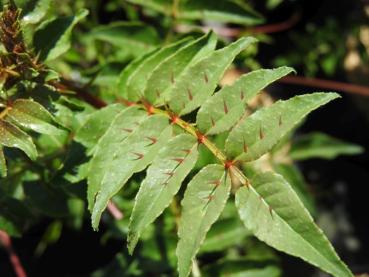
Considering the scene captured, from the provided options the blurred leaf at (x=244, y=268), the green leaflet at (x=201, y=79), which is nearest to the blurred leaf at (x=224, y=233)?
the blurred leaf at (x=244, y=268)

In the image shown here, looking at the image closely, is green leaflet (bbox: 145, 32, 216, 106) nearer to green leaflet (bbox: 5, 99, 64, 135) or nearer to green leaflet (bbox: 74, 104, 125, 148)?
green leaflet (bbox: 74, 104, 125, 148)

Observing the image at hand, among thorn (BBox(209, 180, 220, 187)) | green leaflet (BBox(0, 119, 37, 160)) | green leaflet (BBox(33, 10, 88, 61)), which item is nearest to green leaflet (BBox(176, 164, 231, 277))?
thorn (BBox(209, 180, 220, 187))

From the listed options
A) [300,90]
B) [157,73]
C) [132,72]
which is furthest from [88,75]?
[300,90]

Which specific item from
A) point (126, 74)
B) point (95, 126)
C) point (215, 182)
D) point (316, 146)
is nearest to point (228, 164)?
point (215, 182)

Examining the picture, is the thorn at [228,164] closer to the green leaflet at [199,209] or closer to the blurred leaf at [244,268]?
the green leaflet at [199,209]

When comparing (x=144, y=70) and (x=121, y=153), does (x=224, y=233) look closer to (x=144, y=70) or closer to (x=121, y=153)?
(x=144, y=70)

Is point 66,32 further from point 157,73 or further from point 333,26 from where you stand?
point 333,26
